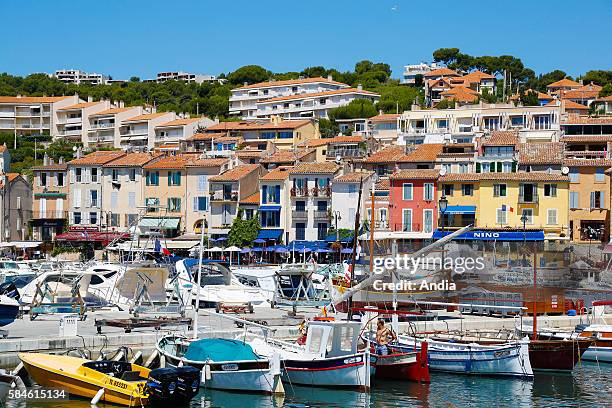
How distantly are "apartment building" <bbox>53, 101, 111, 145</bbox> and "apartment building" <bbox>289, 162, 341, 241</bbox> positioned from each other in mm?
54393

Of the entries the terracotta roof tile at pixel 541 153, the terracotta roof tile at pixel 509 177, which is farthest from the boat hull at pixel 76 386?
the terracotta roof tile at pixel 541 153

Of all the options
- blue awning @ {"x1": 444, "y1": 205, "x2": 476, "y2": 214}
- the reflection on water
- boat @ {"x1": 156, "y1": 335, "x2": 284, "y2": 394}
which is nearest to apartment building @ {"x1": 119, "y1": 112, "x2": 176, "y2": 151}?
blue awning @ {"x1": 444, "y1": 205, "x2": 476, "y2": 214}

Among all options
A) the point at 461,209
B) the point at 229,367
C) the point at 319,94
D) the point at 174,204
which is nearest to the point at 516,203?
the point at 461,209

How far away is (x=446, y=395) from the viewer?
31.2 metres

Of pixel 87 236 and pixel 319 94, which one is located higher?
pixel 319 94

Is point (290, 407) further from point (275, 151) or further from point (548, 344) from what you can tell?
point (275, 151)

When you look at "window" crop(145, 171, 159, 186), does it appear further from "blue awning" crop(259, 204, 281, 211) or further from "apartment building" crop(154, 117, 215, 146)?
"apartment building" crop(154, 117, 215, 146)

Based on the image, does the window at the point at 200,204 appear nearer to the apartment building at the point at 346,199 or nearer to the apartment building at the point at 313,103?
the apartment building at the point at 346,199

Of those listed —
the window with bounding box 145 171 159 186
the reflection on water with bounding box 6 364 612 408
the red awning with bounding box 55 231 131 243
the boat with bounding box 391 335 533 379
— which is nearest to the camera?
the reflection on water with bounding box 6 364 612 408

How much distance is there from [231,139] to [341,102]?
31.7 metres

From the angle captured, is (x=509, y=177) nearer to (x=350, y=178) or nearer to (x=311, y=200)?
(x=350, y=178)

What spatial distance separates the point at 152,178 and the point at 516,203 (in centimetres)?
2865

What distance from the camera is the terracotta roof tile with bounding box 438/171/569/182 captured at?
229 feet

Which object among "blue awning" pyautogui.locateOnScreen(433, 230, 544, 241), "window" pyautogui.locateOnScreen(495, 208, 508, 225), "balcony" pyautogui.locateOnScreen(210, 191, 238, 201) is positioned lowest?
"blue awning" pyautogui.locateOnScreen(433, 230, 544, 241)
